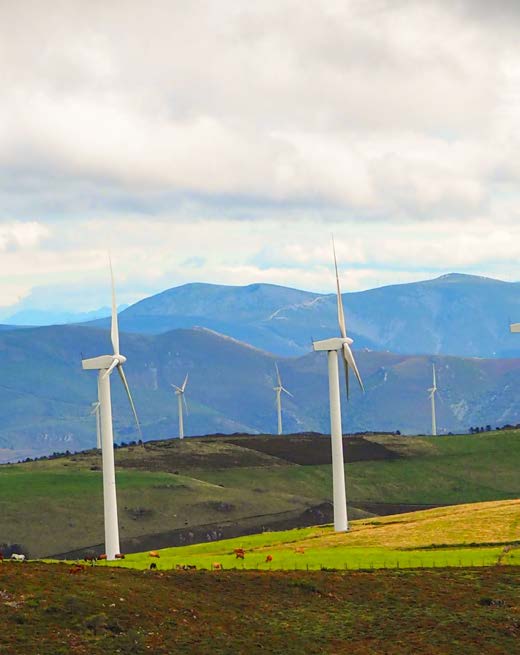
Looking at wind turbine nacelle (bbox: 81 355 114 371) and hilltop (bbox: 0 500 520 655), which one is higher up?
wind turbine nacelle (bbox: 81 355 114 371)

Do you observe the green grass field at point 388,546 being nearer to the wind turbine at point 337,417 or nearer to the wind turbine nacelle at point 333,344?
the wind turbine at point 337,417

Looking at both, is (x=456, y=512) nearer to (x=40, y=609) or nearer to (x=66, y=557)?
(x=66, y=557)

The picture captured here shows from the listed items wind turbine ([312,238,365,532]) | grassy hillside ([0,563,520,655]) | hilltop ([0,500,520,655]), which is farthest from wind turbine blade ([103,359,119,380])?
grassy hillside ([0,563,520,655])

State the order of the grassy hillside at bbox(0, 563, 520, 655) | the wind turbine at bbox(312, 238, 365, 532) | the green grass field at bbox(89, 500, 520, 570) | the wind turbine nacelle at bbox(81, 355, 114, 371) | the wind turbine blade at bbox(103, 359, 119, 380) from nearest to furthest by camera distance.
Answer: the grassy hillside at bbox(0, 563, 520, 655), the green grass field at bbox(89, 500, 520, 570), the wind turbine blade at bbox(103, 359, 119, 380), the wind turbine nacelle at bbox(81, 355, 114, 371), the wind turbine at bbox(312, 238, 365, 532)

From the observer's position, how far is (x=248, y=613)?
7431 centimetres

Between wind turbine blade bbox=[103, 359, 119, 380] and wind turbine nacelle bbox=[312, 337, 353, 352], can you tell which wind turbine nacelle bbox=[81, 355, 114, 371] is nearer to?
wind turbine blade bbox=[103, 359, 119, 380]

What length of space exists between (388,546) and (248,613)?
155 feet

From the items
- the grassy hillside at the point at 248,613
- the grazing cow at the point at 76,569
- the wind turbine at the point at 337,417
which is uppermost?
the wind turbine at the point at 337,417

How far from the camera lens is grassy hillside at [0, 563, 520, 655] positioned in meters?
66.9

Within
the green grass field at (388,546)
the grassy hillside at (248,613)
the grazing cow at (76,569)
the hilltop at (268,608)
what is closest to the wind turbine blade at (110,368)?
the green grass field at (388,546)

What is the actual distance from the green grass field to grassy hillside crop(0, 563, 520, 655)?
14.5 meters

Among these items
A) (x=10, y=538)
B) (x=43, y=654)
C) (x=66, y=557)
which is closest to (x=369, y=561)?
(x=43, y=654)

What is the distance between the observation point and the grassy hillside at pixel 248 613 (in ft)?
220

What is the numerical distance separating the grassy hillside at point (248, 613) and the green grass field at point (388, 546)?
47.4ft
